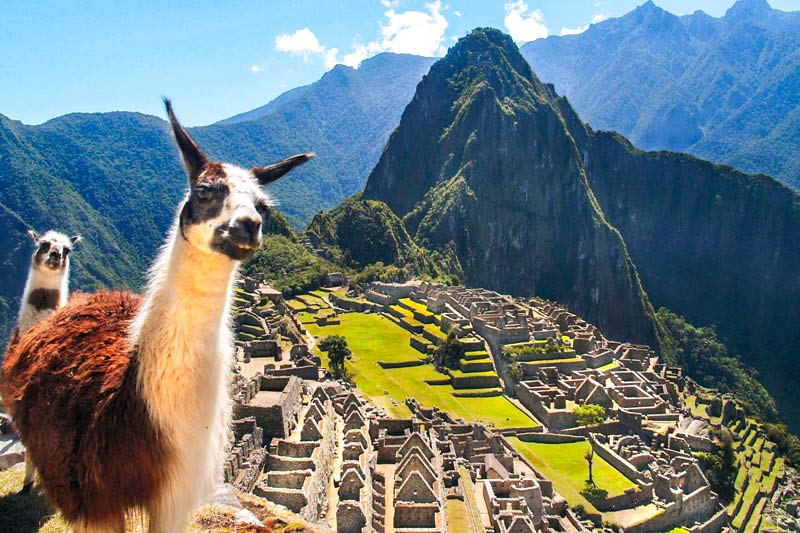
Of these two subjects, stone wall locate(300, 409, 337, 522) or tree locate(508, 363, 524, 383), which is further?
tree locate(508, 363, 524, 383)

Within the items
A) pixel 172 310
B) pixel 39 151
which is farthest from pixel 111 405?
pixel 39 151

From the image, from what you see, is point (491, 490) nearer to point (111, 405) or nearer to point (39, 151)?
point (111, 405)

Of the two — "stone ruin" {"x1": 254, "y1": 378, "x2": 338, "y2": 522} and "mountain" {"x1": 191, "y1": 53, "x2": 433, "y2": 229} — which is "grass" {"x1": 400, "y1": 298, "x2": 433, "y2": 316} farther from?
"mountain" {"x1": 191, "y1": 53, "x2": 433, "y2": 229}

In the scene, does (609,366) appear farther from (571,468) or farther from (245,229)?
(245,229)

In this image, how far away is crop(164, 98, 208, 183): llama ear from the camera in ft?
8.84

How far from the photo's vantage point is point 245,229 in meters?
2.50

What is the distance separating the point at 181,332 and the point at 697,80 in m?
188

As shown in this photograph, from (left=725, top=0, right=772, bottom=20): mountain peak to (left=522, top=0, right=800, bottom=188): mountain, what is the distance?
30cm

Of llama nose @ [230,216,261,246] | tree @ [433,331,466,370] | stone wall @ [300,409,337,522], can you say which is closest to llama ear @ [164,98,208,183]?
llama nose @ [230,216,261,246]

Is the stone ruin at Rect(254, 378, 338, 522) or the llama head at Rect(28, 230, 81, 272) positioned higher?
the llama head at Rect(28, 230, 81, 272)

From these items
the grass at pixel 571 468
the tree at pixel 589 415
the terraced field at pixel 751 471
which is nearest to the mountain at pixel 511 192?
the terraced field at pixel 751 471

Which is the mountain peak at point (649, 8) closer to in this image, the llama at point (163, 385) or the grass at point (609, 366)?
the grass at point (609, 366)

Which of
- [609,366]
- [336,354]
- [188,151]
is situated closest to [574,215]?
[609,366]

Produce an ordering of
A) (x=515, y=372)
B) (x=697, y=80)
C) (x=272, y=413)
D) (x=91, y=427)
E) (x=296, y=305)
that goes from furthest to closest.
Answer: (x=697, y=80) < (x=296, y=305) < (x=515, y=372) < (x=272, y=413) < (x=91, y=427)
